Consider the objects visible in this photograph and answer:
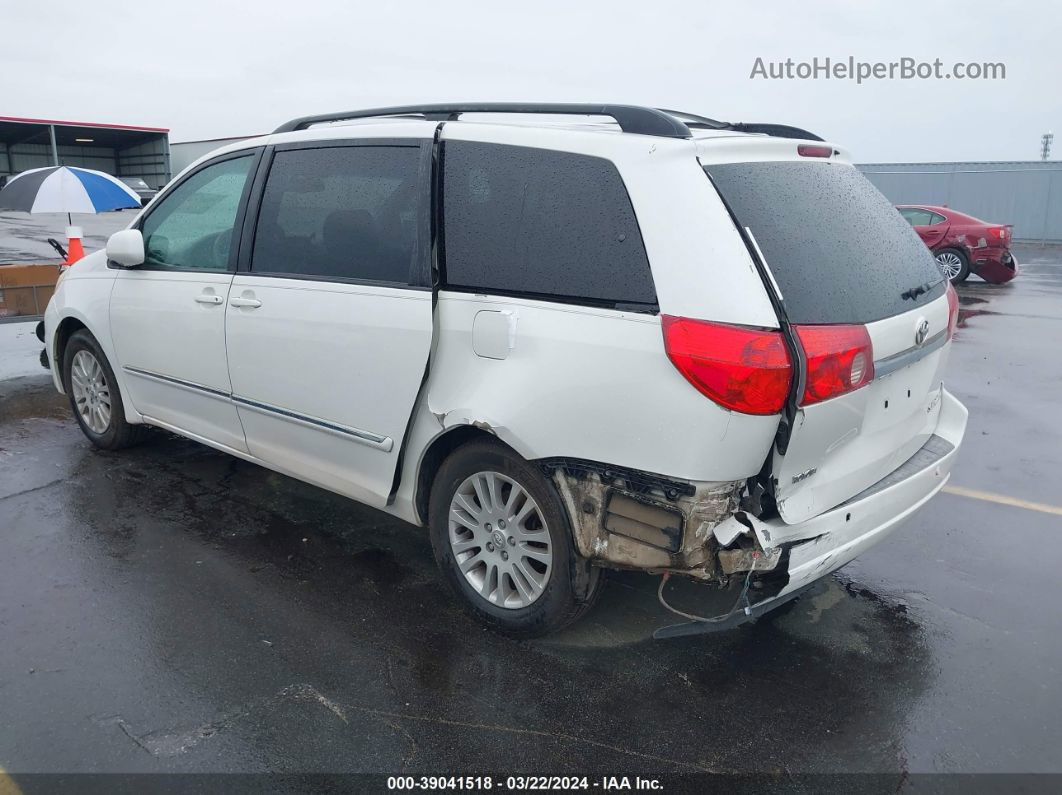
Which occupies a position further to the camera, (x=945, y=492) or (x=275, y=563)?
(x=945, y=492)

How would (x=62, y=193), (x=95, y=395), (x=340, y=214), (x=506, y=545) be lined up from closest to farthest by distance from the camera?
1. (x=506, y=545)
2. (x=340, y=214)
3. (x=95, y=395)
4. (x=62, y=193)

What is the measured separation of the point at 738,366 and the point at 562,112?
127 centimetres

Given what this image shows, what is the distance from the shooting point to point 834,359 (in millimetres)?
2773

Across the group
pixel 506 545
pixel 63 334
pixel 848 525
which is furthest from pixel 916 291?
pixel 63 334

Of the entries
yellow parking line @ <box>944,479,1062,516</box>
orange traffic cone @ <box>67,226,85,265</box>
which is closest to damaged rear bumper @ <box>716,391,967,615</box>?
yellow parking line @ <box>944,479,1062,516</box>

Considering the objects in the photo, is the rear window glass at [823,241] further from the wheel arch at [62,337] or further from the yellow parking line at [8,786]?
the wheel arch at [62,337]

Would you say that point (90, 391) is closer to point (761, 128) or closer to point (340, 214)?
point (340, 214)

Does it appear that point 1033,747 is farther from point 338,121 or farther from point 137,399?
point 137,399

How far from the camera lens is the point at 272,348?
3.93m

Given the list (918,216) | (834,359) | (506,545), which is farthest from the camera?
(918,216)

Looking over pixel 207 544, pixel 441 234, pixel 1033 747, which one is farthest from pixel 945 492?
pixel 207 544

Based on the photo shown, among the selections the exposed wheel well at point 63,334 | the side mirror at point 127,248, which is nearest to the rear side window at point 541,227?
the side mirror at point 127,248

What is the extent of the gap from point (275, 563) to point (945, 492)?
3.82m

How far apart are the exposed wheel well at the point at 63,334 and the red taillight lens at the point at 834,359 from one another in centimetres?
451
